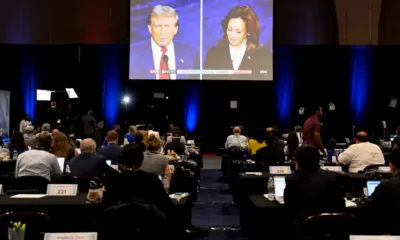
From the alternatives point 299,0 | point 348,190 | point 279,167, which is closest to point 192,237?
point 279,167

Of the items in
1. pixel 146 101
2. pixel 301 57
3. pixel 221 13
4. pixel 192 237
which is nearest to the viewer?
pixel 192 237

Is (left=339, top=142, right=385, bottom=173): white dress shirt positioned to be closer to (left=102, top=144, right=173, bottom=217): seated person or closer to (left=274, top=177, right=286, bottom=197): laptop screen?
(left=274, top=177, right=286, bottom=197): laptop screen

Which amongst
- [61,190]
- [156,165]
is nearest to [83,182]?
[61,190]

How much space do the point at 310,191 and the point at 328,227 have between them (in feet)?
0.94

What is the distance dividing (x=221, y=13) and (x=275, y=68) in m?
3.35

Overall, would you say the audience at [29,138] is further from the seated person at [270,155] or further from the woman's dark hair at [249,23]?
the woman's dark hair at [249,23]

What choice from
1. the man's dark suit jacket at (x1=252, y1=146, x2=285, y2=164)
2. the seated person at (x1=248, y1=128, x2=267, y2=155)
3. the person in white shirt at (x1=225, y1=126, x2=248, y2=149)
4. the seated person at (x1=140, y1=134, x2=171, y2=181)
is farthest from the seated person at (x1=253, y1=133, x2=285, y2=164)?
the person in white shirt at (x1=225, y1=126, x2=248, y2=149)

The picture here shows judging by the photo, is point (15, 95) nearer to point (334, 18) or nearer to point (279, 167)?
point (334, 18)

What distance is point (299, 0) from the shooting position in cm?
1416

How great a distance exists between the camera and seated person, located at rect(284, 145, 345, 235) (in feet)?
12.1

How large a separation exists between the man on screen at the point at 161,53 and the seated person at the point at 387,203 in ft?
31.0

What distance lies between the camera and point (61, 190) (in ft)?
15.1

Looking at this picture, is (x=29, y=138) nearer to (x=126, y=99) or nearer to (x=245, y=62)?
(x=245, y=62)

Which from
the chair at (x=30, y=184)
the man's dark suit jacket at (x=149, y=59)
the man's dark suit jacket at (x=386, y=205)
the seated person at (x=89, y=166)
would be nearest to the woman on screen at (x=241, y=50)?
the man's dark suit jacket at (x=149, y=59)
